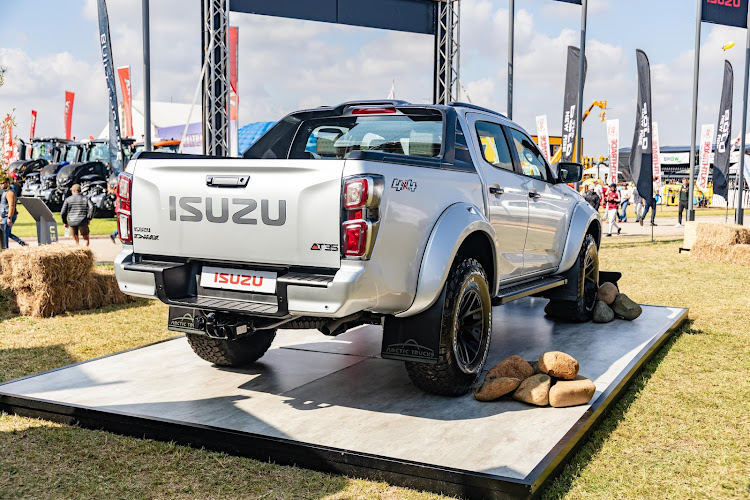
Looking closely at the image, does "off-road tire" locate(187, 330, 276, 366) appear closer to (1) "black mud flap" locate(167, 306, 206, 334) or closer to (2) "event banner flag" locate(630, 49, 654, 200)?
(1) "black mud flap" locate(167, 306, 206, 334)

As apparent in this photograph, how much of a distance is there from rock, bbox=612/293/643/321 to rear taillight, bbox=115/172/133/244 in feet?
16.7

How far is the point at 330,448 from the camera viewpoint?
3729 mm

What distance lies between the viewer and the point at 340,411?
175 inches

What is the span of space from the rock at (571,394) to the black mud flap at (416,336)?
826mm

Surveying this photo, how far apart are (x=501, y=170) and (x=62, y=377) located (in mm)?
3674

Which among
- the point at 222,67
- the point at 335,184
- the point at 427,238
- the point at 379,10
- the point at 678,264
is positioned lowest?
the point at 678,264

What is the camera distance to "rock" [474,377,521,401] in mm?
4625

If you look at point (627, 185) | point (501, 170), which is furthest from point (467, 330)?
point (627, 185)

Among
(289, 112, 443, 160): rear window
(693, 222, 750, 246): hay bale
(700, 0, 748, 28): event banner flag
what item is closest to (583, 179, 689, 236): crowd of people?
(693, 222, 750, 246): hay bale

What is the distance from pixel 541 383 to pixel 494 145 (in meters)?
2.13

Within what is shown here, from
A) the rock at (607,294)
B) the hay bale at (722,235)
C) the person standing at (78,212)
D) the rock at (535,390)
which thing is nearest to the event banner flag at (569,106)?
the hay bale at (722,235)

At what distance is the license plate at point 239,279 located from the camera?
409 cm

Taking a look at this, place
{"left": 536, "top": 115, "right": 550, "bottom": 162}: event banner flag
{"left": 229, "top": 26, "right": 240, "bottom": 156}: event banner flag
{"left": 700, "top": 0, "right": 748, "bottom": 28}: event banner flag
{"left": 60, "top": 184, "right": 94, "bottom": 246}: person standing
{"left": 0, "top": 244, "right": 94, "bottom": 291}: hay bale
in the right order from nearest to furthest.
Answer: {"left": 0, "top": 244, "right": 94, "bottom": 291}: hay bale, {"left": 229, "top": 26, "right": 240, "bottom": 156}: event banner flag, {"left": 60, "top": 184, "right": 94, "bottom": 246}: person standing, {"left": 700, "top": 0, "right": 748, "bottom": 28}: event banner flag, {"left": 536, "top": 115, "right": 550, "bottom": 162}: event banner flag

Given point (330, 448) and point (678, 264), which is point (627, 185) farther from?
point (330, 448)
